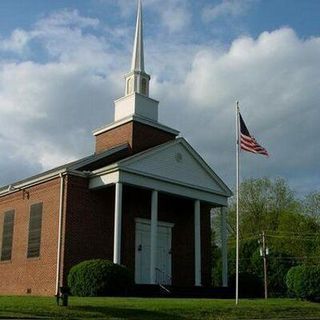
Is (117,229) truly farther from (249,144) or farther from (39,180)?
(249,144)

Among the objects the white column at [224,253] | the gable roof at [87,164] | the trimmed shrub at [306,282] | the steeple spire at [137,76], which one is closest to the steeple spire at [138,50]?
the steeple spire at [137,76]

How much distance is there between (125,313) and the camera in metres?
17.7

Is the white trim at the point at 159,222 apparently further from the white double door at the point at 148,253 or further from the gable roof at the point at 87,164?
the gable roof at the point at 87,164

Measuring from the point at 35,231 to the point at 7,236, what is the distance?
3424mm

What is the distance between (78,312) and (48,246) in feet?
40.2

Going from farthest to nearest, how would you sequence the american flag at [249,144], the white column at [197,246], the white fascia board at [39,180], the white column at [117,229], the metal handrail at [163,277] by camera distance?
the metal handrail at [163,277] < the white column at [197,246] < the white fascia board at [39,180] < the white column at [117,229] < the american flag at [249,144]

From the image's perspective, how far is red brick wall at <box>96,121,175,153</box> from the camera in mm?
32094

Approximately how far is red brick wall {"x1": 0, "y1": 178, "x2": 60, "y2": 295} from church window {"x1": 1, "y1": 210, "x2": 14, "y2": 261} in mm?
383

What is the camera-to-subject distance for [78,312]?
1706 cm

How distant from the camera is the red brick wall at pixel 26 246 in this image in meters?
28.5

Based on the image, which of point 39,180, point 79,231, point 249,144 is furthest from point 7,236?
point 249,144

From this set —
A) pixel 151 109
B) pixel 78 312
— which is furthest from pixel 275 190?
pixel 78 312

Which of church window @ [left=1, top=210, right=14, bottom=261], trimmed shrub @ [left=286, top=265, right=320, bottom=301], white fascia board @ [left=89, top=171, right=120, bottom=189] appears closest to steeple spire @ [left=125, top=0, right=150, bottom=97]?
white fascia board @ [left=89, top=171, right=120, bottom=189]

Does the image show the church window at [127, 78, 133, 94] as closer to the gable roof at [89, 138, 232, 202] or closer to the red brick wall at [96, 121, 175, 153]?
the red brick wall at [96, 121, 175, 153]
